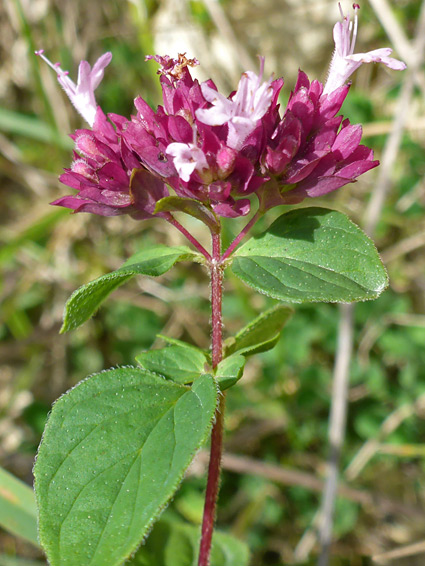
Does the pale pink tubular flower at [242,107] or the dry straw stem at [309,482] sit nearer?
the pale pink tubular flower at [242,107]

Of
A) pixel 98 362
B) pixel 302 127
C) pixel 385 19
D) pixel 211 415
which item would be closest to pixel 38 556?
pixel 98 362

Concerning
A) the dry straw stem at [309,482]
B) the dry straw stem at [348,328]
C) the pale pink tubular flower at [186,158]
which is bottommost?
the dry straw stem at [309,482]

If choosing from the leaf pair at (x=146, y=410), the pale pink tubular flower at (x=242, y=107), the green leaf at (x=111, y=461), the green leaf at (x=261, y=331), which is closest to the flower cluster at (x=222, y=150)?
the pale pink tubular flower at (x=242, y=107)

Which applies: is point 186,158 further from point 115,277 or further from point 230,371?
point 230,371

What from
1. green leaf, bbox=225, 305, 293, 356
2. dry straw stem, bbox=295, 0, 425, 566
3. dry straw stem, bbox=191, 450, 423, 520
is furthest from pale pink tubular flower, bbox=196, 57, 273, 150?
dry straw stem, bbox=191, 450, 423, 520

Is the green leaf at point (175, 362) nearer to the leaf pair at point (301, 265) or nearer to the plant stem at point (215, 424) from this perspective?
the plant stem at point (215, 424)

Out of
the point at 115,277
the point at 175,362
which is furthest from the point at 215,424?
the point at 115,277

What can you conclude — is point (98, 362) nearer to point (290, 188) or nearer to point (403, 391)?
point (403, 391)
